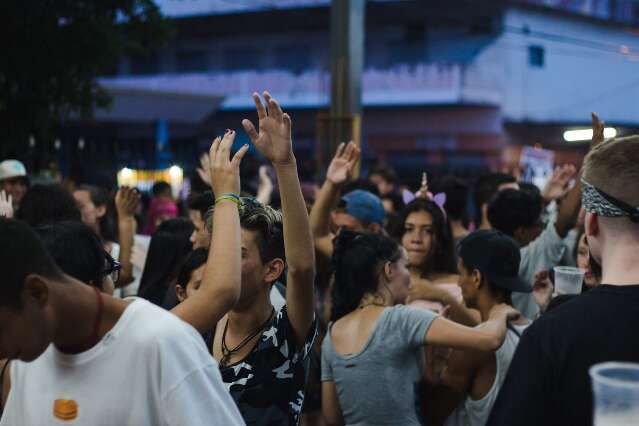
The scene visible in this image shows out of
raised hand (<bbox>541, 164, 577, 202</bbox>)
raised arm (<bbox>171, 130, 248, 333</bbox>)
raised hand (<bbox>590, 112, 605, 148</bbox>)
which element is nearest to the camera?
raised arm (<bbox>171, 130, 248, 333</bbox>)

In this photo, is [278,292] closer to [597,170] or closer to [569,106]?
[597,170]

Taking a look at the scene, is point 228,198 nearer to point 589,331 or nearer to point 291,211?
point 291,211

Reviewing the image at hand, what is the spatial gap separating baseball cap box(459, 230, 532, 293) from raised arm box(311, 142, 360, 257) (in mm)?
1003

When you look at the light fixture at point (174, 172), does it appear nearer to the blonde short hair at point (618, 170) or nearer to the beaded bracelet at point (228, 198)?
the beaded bracelet at point (228, 198)

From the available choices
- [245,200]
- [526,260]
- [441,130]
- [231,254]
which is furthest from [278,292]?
[441,130]

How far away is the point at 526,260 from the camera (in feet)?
18.6

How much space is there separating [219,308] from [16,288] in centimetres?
69

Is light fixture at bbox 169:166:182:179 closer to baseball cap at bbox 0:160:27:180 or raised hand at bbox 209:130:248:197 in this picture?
baseball cap at bbox 0:160:27:180

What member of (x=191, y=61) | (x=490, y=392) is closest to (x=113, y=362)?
(x=490, y=392)

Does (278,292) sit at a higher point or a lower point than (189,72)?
lower

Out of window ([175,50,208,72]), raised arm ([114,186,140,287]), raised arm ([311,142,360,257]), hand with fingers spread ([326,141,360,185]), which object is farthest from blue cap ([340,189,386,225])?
window ([175,50,208,72])

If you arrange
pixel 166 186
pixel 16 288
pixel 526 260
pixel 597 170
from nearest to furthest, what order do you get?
pixel 16 288
pixel 597 170
pixel 526 260
pixel 166 186

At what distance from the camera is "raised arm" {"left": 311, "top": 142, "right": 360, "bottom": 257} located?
5.09 m

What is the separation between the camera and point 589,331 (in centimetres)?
207
